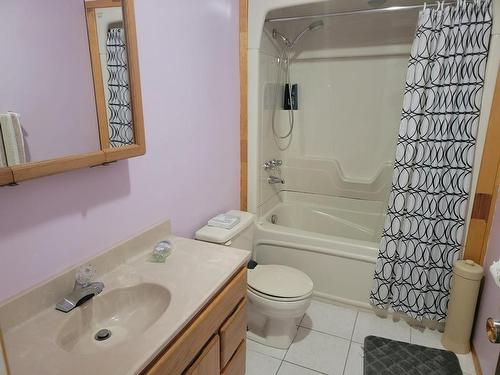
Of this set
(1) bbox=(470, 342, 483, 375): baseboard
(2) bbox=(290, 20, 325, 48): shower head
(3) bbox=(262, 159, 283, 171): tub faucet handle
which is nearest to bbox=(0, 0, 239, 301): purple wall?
(3) bbox=(262, 159, 283, 171): tub faucet handle

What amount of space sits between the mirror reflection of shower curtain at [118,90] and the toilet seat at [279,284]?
1.13m

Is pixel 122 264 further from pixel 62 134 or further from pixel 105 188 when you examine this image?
pixel 62 134

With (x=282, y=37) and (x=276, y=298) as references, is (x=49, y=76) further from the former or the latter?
(x=282, y=37)

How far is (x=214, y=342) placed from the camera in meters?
1.28

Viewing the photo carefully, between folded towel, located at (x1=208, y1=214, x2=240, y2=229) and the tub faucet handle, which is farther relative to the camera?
the tub faucet handle

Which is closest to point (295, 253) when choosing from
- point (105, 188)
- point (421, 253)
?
point (421, 253)

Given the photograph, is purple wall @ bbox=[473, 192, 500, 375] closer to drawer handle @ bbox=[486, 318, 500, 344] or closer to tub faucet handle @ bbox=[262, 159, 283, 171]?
drawer handle @ bbox=[486, 318, 500, 344]

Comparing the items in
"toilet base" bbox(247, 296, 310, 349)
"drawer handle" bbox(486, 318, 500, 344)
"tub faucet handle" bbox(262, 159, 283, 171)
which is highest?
"tub faucet handle" bbox(262, 159, 283, 171)

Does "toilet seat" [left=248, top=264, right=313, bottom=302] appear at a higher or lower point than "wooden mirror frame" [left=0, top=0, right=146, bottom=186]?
lower

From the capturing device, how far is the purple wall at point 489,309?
5.45ft

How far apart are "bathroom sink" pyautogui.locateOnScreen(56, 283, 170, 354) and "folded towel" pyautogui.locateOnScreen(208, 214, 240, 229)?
73cm

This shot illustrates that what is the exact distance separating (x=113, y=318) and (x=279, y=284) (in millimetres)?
1003

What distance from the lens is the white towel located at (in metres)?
0.96

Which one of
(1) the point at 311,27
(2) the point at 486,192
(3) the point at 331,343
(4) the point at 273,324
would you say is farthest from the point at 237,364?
(1) the point at 311,27
